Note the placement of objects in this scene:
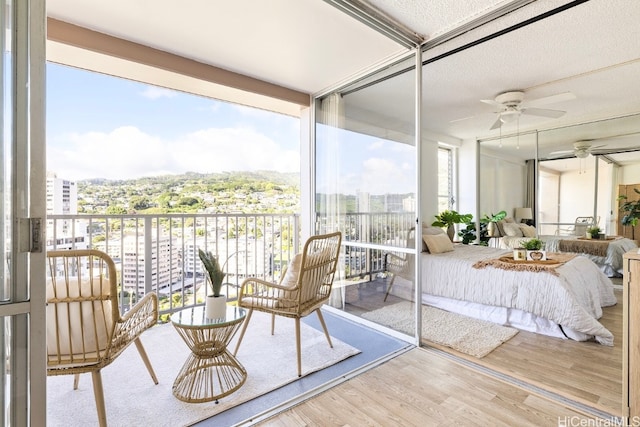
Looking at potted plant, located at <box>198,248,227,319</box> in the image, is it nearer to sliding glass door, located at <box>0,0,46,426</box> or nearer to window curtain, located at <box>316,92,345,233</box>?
sliding glass door, located at <box>0,0,46,426</box>

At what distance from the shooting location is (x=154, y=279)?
121 inches

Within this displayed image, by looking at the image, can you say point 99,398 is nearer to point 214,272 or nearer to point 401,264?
point 214,272

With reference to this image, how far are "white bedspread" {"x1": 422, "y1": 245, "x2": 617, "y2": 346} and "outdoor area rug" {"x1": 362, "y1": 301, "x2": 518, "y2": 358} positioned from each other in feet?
0.87

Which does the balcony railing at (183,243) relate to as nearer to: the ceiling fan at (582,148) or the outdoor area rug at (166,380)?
the outdoor area rug at (166,380)

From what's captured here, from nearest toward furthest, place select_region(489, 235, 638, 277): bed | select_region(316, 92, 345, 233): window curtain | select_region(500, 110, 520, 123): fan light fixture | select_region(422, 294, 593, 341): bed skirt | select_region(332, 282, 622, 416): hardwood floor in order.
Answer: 1. select_region(332, 282, 622, 416): hardwood floor
2. select_region(422, 294, 593, 341): bed skirt
3. select_region(316, 92, 345, 233): window curtain
4. select_region(500, 110, 520, 123): fan light fixture
5. select_region(489, 235, 638, 277): bed

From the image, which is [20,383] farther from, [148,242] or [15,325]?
[148,242]

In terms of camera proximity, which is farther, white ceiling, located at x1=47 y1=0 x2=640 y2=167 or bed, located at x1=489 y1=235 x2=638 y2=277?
bed, located at x1=489 y1=235 x2=638 y2=277

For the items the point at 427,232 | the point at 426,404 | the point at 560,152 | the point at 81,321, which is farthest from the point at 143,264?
the point at 560,152

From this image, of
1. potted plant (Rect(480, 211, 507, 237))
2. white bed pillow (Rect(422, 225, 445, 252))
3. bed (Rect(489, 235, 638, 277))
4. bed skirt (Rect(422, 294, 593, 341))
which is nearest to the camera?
bed skirt (Rect(422, 294, 593, 341))

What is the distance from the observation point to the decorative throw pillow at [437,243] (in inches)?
138

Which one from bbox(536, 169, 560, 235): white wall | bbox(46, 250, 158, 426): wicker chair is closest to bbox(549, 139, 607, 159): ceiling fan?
bbox(536, 169, 560, 235): white wall

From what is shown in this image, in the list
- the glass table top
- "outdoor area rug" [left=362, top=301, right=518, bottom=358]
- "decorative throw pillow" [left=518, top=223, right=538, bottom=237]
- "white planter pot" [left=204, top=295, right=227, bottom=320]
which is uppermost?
"decorative throw pillow" [left=518, top=223, right=538, bottom=237]

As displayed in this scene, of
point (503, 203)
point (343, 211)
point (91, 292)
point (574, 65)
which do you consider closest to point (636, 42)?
point (574, 65)

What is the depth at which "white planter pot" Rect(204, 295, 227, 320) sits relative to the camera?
6.40 ft
